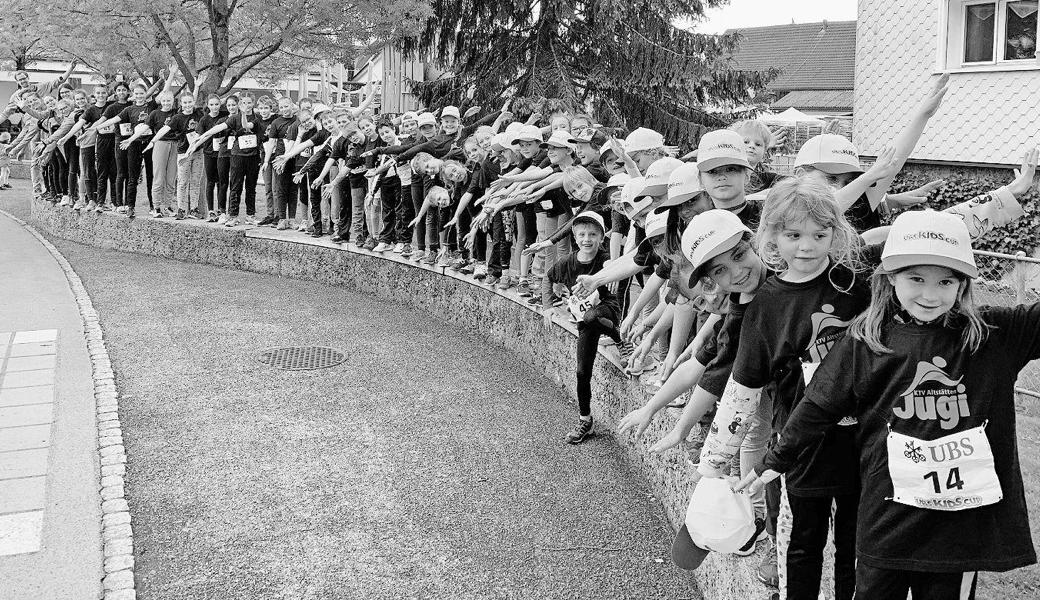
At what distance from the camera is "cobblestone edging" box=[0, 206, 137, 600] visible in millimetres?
4617

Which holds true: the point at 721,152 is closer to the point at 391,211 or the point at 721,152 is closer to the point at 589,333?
the point at 589,333

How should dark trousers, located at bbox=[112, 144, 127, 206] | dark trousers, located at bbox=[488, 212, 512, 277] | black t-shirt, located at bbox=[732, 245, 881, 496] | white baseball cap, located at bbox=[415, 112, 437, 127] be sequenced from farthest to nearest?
dark trousers, located at bbox=[112, 144, 127, 206]
white baseball cap, located at bbox=[415, 112, 437, 127]
dark trousers, located at bbox=[488, 212, 512, 277]
black t-shirt, located at bbox=[732, 245, 881, 496]

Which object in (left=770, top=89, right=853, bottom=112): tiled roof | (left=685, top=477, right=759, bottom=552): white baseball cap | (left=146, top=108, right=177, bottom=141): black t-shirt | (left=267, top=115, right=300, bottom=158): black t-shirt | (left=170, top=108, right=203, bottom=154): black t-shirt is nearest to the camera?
(left=685, top=477, right=759, bottom=552): white baseball cap

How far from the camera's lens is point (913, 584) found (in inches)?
113

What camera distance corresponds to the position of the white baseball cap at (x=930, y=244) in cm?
273

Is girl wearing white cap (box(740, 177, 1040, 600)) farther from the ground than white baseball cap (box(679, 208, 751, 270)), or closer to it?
closer to it

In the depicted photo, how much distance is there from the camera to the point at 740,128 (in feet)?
18.4

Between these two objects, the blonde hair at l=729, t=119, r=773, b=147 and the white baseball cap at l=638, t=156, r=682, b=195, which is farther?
the blonde hair at l=729, t=119, r=773, b=147

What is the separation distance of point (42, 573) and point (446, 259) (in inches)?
269

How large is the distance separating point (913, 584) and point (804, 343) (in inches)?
31.1

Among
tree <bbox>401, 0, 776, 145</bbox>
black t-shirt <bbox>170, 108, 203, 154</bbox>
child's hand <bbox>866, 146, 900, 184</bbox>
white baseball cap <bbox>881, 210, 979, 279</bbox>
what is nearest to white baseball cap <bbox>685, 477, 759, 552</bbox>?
white baseball cap <bbox>881, 210, 979, 279</bbox>

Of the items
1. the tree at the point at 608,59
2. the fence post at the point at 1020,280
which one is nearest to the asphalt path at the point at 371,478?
the fence post at the point at 1020,280

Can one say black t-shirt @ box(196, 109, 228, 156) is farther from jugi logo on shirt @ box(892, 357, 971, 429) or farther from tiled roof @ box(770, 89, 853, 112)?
tiled roof @ box(770, 89, 853, 112)

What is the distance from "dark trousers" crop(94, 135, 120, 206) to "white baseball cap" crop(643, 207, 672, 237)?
14028mm
